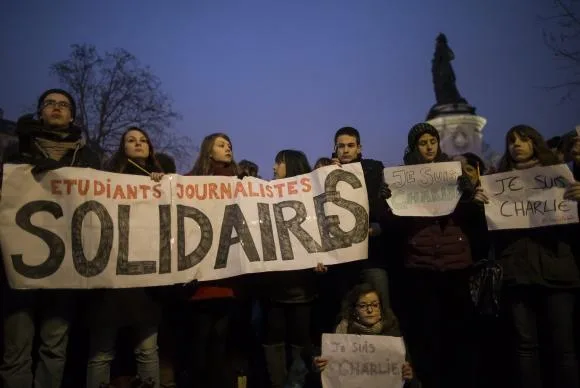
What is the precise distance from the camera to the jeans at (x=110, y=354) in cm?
311

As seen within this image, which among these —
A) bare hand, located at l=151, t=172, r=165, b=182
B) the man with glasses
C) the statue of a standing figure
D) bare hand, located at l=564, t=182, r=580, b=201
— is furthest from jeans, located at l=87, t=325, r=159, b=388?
the statue of a standing figure

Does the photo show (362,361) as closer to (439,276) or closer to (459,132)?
(439,276)

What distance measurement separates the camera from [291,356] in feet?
11.5

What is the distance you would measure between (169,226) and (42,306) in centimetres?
108

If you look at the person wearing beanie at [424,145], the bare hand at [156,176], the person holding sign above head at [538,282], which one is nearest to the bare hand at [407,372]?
the person holding sign above head at [538,282]

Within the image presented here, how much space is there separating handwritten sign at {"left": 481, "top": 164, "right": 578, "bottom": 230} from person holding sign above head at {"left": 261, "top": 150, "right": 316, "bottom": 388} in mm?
1641

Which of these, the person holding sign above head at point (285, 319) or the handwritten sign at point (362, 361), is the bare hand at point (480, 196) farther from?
the person holding sign above head at point (285, 319)

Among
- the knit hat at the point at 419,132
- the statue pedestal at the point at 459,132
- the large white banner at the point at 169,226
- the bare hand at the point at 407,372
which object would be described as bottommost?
the bare hand at the point at 407,372

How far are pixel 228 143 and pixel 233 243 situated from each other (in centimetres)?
99

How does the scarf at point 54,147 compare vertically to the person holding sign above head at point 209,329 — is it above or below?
above

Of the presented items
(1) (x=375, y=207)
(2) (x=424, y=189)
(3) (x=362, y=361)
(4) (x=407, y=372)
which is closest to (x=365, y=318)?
(3) (x=362, y=361)

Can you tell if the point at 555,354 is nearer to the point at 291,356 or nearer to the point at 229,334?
the point at 291,356

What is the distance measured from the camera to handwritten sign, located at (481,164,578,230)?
10.8 ft

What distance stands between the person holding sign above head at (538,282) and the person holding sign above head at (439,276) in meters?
0.28
